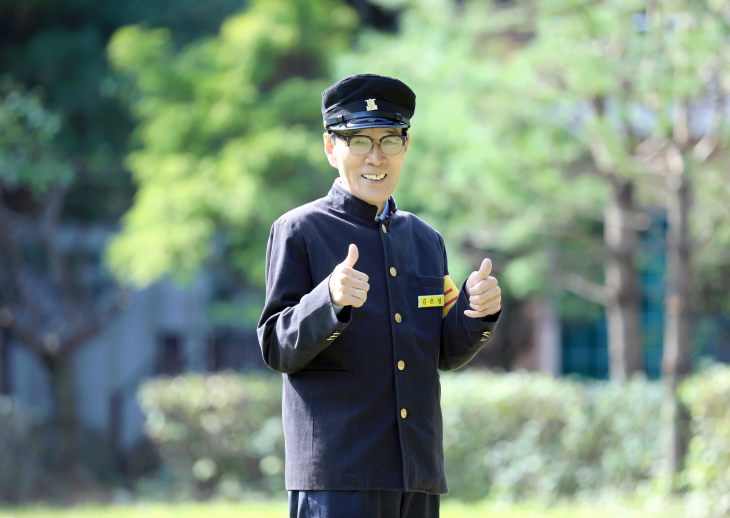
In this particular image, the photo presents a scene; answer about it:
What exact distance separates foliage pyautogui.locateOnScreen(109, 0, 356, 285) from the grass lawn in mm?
2224

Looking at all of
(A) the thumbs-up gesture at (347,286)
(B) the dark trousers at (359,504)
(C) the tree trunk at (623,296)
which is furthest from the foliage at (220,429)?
(A) the thumbs-up gesture at (347,286)

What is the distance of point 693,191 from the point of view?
6.70 metres

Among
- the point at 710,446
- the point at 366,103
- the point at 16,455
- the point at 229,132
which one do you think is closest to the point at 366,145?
the point at 366,103

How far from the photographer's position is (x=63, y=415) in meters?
10.4

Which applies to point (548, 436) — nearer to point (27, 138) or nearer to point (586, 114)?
point (586, 114)

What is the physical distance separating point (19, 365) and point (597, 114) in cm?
889

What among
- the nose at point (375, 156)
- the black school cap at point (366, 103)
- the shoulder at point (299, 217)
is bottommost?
the shoulder at point (299, 217)

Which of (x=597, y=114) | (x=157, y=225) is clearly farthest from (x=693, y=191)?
(x=157, y=225)

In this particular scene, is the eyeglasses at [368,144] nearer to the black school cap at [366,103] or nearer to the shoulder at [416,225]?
the black school cap at [366,103]

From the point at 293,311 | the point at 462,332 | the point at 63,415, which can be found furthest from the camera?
the point at 63,415

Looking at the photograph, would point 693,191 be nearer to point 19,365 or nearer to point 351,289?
point 351,289

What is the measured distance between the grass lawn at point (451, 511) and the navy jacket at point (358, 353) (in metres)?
4.30

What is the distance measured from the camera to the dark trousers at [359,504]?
2.17 m

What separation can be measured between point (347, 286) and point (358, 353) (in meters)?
0.29
